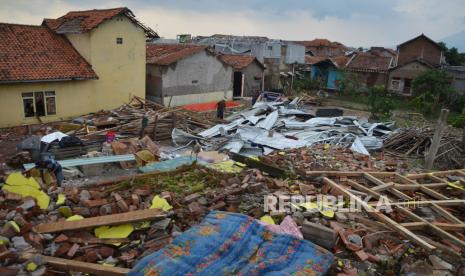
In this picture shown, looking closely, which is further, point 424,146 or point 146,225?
point 424,146

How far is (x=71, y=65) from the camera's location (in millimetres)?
17156

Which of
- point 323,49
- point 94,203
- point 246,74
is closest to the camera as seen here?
point 94,203

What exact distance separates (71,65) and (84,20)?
2711 millimetres

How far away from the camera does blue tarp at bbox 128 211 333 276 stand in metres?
4.59

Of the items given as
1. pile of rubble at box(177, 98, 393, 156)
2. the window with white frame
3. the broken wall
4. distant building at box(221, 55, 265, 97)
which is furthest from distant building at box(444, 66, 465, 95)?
the window with white frame

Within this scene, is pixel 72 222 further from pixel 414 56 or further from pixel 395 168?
pixel 414 56

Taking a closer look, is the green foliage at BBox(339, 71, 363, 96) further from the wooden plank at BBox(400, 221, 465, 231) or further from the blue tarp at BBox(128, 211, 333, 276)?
the blue tarp at BBox(128, 211, 333, 276)

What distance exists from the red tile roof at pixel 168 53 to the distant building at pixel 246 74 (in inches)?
188

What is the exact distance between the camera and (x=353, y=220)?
6.49 metres

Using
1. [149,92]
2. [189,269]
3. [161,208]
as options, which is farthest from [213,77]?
[189,269]

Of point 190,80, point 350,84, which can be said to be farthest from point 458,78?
point 190,80

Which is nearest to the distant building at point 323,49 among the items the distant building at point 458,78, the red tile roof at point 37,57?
the distant building at point 458,78

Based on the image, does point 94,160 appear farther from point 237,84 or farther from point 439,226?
point 237,84

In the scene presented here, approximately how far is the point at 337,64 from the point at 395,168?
2378 centimetres
